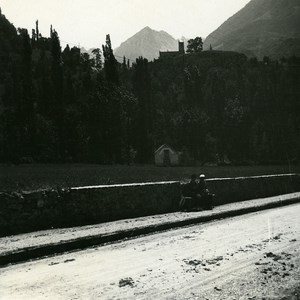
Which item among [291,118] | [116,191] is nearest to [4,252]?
[116,191]

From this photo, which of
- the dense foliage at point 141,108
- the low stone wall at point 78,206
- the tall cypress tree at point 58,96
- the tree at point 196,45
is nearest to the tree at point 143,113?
the dense foliage at point 141,108

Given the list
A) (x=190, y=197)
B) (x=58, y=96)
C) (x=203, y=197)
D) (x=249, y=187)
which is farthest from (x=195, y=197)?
(x=58, y=96)

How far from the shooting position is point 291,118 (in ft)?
266

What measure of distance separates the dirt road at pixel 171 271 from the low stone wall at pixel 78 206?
7.93 ft

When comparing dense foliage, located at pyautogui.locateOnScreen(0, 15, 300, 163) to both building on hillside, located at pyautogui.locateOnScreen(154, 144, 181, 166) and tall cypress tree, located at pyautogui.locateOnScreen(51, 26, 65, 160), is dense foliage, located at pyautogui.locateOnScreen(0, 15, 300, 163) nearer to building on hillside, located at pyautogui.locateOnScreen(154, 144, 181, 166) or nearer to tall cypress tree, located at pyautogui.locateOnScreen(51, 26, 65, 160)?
tall cypress tree, located at pyautogui.locateOnScreen(51, 26, 65, 160)

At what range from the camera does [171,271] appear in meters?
6.11

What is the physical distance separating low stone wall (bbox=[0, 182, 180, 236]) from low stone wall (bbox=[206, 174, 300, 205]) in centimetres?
328

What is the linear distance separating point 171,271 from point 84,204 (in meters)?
5.50

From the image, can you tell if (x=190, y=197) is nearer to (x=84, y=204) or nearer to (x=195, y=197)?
(x=195, y=197)

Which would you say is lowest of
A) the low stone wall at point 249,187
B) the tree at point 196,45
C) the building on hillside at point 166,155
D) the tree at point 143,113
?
the low stone wall at point 249,187

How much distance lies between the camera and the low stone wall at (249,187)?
1682 cm

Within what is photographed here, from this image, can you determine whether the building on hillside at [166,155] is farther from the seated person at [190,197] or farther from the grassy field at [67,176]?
the seated person at [190,197]

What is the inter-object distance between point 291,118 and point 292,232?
249 feet

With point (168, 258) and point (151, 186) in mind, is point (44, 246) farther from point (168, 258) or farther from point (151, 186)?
point (151, 186)
